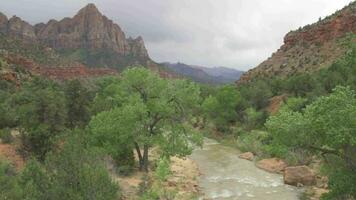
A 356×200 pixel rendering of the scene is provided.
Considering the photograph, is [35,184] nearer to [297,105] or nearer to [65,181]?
[65,181]

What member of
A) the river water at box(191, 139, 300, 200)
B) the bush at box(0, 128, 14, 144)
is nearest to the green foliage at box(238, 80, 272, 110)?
the river water at box(191, 139, 300, 200)

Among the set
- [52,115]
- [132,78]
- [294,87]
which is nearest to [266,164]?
[132,78]

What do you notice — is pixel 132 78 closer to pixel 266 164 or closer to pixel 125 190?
pixel 125 190

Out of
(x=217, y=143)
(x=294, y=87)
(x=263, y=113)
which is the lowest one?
Result: (x=217, y=143)

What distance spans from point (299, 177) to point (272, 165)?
7.43 m

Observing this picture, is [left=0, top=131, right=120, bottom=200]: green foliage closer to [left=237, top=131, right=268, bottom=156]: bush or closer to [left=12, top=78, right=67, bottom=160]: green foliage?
[left=12, top=78, right=67, bottom=160]: green foliage

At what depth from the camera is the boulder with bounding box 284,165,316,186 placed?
34.8 m

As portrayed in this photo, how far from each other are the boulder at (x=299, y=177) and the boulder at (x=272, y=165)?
Answer: 16.2 feet

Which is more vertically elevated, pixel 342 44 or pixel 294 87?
pixel 342 44

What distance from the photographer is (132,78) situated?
34438mm

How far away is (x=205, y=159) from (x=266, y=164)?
24.7ft

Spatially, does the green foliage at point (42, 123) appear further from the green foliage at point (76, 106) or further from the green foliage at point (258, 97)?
the green foliage at point (258, 97)

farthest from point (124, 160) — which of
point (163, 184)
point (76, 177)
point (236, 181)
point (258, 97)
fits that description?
point (258, 97)

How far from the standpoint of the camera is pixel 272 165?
4238 centimetres
